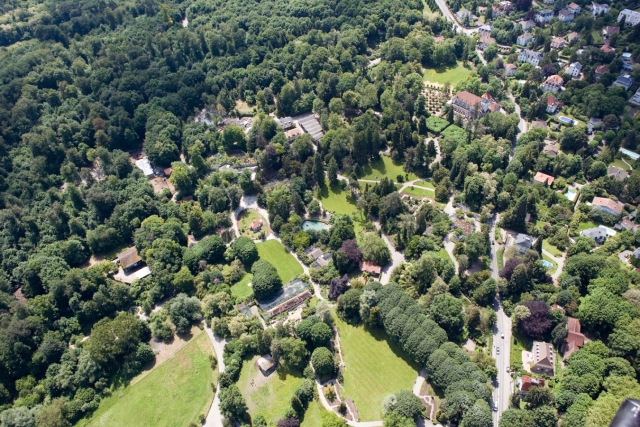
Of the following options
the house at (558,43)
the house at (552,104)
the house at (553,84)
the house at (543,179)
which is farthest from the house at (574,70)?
the house at (543,179)

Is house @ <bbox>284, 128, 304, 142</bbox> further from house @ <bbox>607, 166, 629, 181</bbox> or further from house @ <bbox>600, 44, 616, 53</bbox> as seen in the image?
house @ <bbox>600, 44, 616, 53</bbox>

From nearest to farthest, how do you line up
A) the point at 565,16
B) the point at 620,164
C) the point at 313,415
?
1. the point at 313,415
2. the point at 620,164
3. the point at 565,16

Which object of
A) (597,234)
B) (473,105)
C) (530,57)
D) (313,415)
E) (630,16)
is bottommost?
(313,415)

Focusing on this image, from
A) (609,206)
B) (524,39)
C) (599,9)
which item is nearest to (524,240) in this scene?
(609,206)

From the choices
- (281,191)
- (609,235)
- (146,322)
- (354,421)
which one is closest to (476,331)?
(354,421)

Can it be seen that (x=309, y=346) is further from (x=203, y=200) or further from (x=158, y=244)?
(x=203, y=200)

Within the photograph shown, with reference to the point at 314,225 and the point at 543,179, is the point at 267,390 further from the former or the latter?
the point at 543,179
